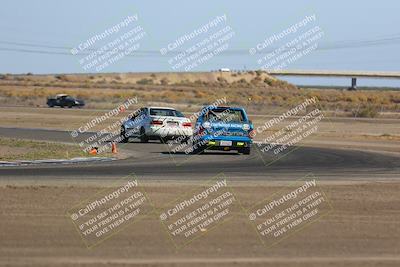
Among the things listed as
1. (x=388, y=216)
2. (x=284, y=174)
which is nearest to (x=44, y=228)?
(x=388, y=216)

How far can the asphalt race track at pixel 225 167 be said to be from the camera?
767 inches

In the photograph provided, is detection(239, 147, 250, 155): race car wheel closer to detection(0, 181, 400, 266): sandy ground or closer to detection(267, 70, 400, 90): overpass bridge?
detection(0, 181, 400, 266): sandy ground

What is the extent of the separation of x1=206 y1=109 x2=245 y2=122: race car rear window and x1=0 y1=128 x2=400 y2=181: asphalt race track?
111 cm

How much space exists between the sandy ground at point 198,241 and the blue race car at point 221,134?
472 inches

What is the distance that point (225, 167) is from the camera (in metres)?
22.3

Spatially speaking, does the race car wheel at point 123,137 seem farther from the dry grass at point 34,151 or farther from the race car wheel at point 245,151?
the race car wheel at point 245,151

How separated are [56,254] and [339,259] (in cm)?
327

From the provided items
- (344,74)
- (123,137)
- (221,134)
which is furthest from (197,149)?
(344,74)

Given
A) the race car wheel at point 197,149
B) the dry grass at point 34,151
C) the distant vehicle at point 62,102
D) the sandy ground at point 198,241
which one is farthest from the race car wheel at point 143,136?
the distant vehicle at point 62,102

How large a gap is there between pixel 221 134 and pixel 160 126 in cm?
617

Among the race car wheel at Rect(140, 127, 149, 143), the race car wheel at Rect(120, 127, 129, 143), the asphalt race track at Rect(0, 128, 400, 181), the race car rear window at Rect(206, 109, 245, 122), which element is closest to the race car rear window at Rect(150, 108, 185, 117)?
the race car wheel at Rect(140, 127, 149, 143)

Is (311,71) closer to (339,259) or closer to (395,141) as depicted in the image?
(395,141)

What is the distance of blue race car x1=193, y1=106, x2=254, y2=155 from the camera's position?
2694 centimetres

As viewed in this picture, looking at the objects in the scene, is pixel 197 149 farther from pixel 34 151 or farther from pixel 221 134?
pixel 34 151
